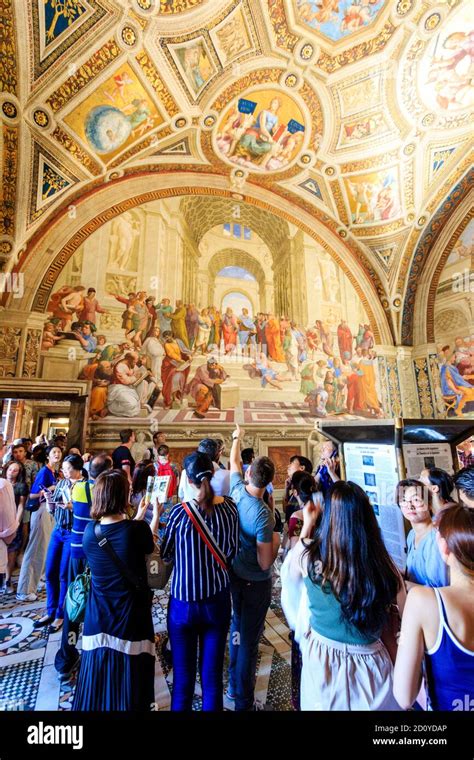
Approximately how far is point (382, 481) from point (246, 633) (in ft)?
5.92

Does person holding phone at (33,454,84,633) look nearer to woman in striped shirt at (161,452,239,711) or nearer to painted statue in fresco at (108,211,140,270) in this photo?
woman in striped shirt at (161,452,239,711)

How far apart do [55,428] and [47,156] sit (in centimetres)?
930

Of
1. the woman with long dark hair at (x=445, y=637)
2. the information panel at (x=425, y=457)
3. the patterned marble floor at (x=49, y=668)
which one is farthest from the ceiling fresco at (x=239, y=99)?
the woman with long dark hair at (x=445, y=637)

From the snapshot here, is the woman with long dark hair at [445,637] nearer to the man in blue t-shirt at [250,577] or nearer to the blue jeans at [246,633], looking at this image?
the man in blue t-shirt at [250,577]

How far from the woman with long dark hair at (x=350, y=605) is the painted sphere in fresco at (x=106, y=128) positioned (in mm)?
8334

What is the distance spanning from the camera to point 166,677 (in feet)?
7.78

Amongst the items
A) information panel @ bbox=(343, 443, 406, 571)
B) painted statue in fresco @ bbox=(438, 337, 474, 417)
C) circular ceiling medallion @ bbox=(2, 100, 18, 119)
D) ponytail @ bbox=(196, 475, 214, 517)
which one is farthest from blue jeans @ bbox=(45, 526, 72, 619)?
painted statue in fresco @ bbox=(438, 337, 474, 417)

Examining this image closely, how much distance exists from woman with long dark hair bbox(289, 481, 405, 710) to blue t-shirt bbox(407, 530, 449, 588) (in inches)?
19.2

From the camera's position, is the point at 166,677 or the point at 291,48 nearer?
the point at 166,677

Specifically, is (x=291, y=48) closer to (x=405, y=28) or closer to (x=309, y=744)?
(x=405, y=28)

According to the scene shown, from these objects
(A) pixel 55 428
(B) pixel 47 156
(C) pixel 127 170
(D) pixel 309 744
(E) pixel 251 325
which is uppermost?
(C) pixel 127 170

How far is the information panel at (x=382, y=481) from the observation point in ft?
8.50

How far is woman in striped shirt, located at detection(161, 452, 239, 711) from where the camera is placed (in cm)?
166

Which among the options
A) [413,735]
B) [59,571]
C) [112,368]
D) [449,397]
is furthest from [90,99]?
[449,397]
